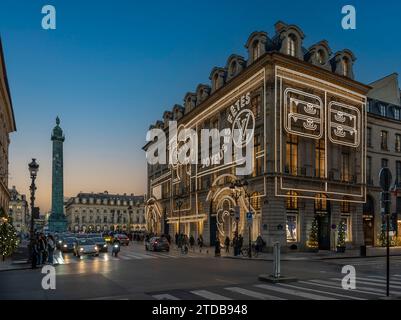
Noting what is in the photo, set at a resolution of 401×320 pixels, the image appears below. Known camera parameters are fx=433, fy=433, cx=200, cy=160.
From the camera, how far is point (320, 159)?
41.9 meters

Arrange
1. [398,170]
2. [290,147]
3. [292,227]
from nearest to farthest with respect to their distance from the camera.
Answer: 1. [292,227]
2. [290,147]
3. [398,170]

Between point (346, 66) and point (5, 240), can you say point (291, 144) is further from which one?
point (5, 240)

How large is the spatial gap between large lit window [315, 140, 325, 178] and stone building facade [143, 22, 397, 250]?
0.32 ft

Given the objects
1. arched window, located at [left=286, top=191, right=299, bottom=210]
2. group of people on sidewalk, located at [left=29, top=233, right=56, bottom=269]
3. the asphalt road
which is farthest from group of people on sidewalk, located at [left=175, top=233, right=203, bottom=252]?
Result: the asphalt road

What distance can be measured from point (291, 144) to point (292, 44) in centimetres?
964

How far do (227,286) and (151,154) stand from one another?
64.6 m

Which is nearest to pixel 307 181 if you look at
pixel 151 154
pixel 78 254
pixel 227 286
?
pixel 78 254

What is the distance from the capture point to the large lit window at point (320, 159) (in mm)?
41469

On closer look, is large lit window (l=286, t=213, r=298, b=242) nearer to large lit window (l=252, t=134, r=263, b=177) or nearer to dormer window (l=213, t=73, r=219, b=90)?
large lit window (l=252, t=134, r=263, b=177)

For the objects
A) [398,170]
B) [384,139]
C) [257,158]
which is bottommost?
Result: [398,170]

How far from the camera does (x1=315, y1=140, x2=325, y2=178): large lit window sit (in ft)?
136

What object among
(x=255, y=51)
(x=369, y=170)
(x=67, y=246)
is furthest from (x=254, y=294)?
(x=369, y=170)

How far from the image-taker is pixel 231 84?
147 ft

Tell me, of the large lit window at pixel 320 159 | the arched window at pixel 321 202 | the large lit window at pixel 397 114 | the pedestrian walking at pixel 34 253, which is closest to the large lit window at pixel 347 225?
the arched window at pixel 321 202
